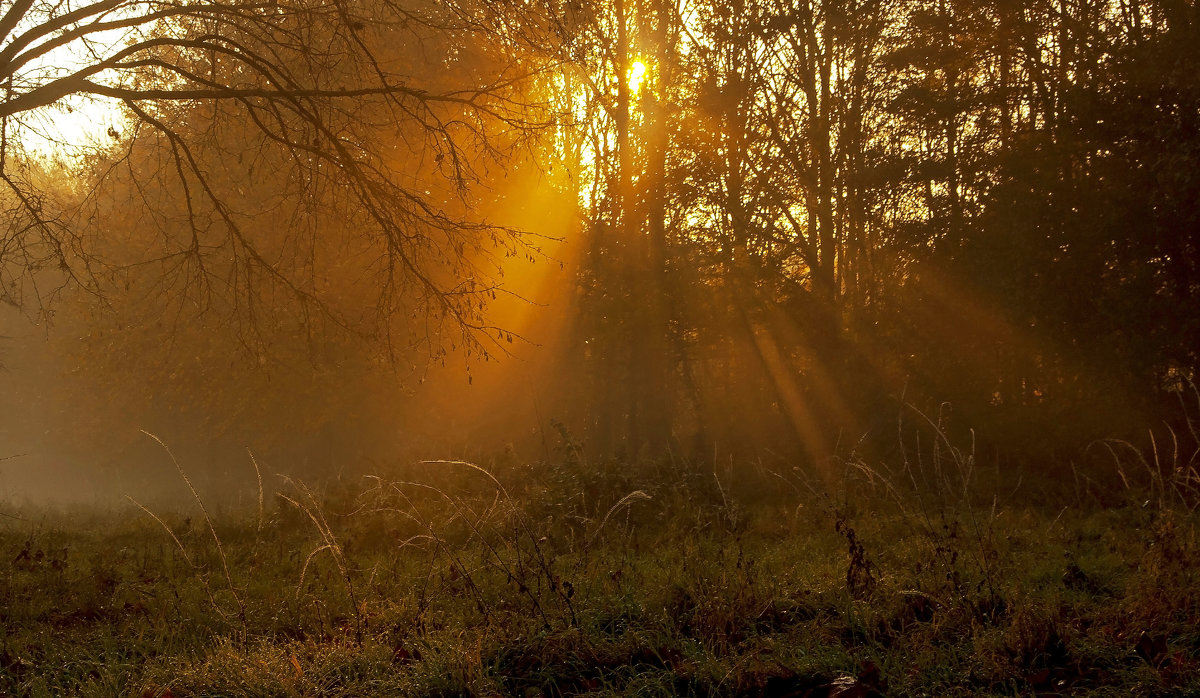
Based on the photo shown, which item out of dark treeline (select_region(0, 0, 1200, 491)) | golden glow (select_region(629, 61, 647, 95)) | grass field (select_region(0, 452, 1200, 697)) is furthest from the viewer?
golden glow (select_region(629, 61, 647, 95))

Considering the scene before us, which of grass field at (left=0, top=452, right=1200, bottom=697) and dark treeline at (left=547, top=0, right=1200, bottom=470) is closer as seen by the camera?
grass field at (left=0, top=452, right=1200, bottom=697)

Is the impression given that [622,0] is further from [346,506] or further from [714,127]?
[346,506]

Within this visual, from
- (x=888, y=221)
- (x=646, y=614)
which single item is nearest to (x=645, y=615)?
(x=646, y=614)

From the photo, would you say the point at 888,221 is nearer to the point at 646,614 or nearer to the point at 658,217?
the point at 658,217

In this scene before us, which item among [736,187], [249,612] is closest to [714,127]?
A: [736,187]

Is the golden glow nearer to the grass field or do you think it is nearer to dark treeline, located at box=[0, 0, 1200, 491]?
dark treeline, located at box=[0, 0, 1200, 491]

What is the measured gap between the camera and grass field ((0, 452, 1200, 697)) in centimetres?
391

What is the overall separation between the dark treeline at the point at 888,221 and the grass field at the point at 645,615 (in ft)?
11.5

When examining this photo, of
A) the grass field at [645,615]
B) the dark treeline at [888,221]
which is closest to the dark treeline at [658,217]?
the dark treeline at [888,221]

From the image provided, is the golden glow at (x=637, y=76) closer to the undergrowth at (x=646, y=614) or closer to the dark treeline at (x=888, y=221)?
the dark treeline at (x=888, y=221)

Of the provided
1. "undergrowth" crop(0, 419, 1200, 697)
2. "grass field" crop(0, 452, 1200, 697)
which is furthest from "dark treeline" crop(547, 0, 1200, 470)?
"undergrowth" crop(0, 419, 1200, 697)

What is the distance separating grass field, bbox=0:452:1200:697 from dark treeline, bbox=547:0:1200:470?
3.52 metres

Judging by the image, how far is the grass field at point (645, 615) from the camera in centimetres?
391

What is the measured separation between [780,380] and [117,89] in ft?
42.7
